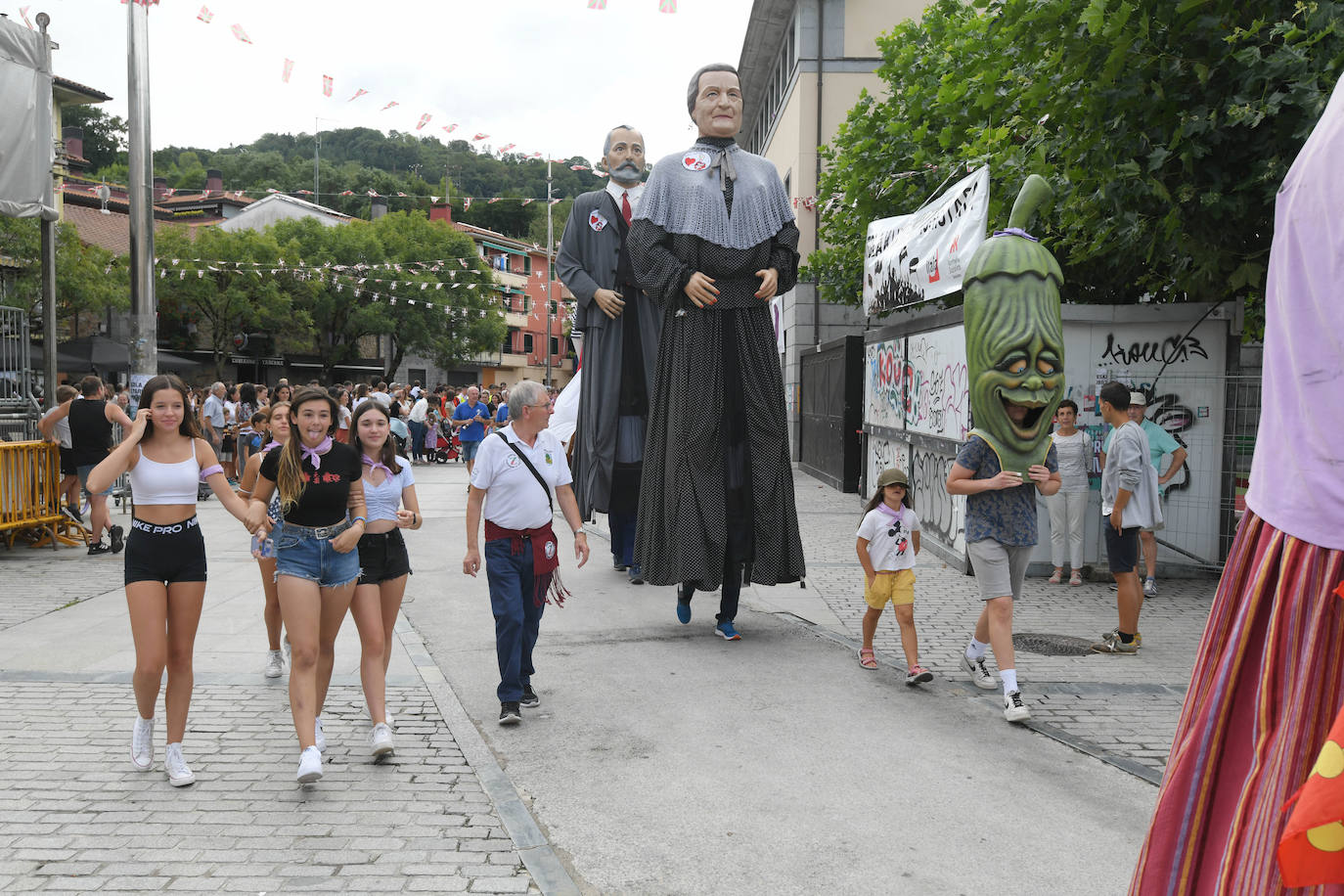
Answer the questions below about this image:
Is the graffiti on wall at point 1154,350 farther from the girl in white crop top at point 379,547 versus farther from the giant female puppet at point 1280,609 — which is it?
the giant female puppet at point 1280,609

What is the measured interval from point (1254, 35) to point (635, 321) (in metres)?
4.90

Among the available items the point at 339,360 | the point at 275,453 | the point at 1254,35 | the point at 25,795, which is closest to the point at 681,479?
the point at 275,453

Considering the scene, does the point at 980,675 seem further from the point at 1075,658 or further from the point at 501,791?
the point at 501,791

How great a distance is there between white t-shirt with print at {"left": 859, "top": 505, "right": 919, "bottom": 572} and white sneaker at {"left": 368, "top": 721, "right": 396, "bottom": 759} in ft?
9.26

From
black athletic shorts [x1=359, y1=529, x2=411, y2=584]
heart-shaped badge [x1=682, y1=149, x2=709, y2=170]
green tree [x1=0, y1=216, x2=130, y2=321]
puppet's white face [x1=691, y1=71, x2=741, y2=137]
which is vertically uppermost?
green tree [x1=0, y1=216, x2=130, y2=321]

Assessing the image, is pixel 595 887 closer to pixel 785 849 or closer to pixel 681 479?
pixel 785 849

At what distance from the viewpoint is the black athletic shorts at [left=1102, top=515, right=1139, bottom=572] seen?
7129 millimetres

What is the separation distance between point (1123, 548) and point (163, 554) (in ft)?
18.9

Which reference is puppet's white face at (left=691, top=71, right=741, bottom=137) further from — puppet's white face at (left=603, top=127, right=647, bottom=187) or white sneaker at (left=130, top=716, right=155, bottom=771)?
white sneaker at (left=130, top=716, right=155, bottom=771)

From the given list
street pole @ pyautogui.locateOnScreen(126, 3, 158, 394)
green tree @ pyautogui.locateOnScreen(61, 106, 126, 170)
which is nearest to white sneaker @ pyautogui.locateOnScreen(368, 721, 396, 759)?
street pole @ pyautogui.locateOnScreen(126, 3, 158, 394)

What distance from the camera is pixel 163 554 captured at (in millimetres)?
4691

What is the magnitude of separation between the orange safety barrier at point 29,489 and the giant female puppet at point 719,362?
7.50 meters

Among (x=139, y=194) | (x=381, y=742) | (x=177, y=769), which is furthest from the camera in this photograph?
(x=139, y=194)

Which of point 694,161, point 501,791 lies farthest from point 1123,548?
point 501,791
